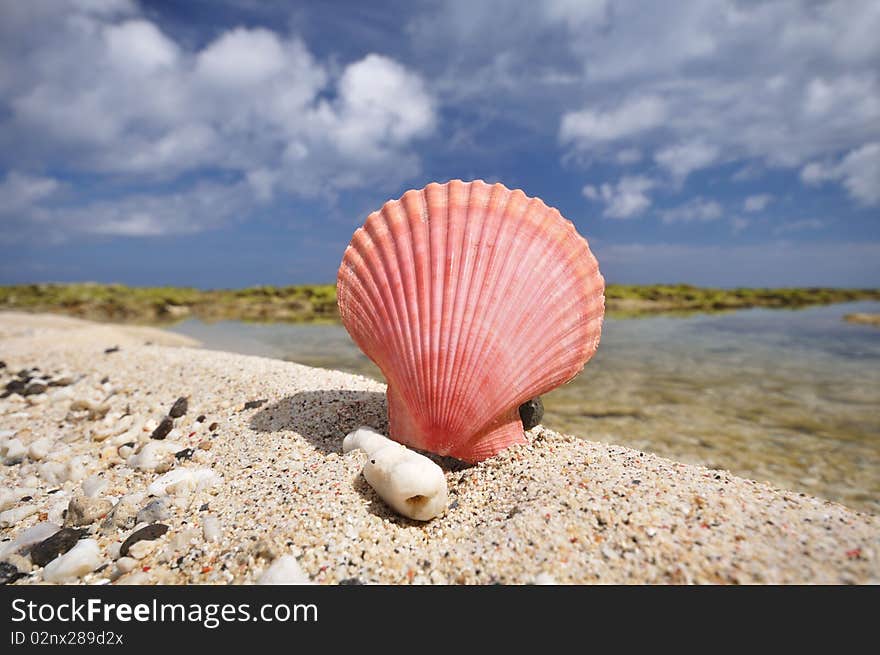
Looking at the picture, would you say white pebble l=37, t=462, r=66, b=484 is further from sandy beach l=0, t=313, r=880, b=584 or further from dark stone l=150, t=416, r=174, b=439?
dark stone l=150, t=416, r=174, b=439

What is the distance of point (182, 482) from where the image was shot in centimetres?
271

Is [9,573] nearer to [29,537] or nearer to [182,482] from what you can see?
[29,537]

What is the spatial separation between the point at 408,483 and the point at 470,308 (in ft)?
3.72

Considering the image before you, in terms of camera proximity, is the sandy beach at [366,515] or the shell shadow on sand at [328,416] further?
the shell shadow on sand at [328,416]

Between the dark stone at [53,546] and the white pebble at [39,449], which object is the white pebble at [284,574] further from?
the white pebble at [39,449]

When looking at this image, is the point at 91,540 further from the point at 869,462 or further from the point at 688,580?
the point at 869,462

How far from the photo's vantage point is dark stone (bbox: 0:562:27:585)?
2.01m

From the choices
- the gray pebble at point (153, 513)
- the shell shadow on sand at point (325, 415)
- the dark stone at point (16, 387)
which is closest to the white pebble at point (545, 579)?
the shell shadow on sand at point (325, 415)

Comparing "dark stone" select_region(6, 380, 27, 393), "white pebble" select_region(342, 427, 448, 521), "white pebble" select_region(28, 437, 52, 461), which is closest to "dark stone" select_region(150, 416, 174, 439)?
"white pebble" select_region(28, 437, 52, 461)

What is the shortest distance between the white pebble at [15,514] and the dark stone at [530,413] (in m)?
3.04

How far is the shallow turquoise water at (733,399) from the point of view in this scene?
4.35 m
